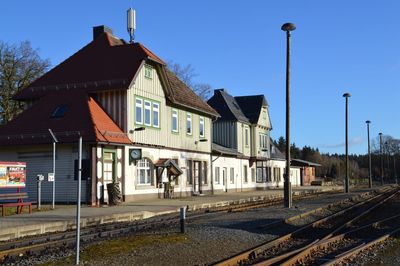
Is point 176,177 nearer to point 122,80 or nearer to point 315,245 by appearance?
point 122,80

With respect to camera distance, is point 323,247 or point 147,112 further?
point 147,112

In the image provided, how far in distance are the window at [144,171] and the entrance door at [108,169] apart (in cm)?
217

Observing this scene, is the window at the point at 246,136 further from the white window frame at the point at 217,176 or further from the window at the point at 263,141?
the white window frame at the point at 217,176

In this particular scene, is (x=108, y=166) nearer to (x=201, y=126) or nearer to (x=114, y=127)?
(x=114, y=127)

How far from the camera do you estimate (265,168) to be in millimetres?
53469

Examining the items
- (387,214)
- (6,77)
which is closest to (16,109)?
(6,77)

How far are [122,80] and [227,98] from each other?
76.4 ft

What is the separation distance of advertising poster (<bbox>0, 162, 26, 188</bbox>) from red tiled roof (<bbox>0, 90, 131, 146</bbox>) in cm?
450

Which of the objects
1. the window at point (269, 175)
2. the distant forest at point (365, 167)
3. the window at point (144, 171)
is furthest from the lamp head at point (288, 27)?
the distant forest at point (365, 167)

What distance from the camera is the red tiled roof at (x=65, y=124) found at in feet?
83.7

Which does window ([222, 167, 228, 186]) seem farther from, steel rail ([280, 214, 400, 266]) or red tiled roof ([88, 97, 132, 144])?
steel rail ([280, 214, 400, 266])

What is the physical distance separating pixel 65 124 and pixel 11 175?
6.53 m

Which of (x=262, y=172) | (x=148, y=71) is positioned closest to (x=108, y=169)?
(x=148, y=71)

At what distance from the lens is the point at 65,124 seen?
1042 inches
